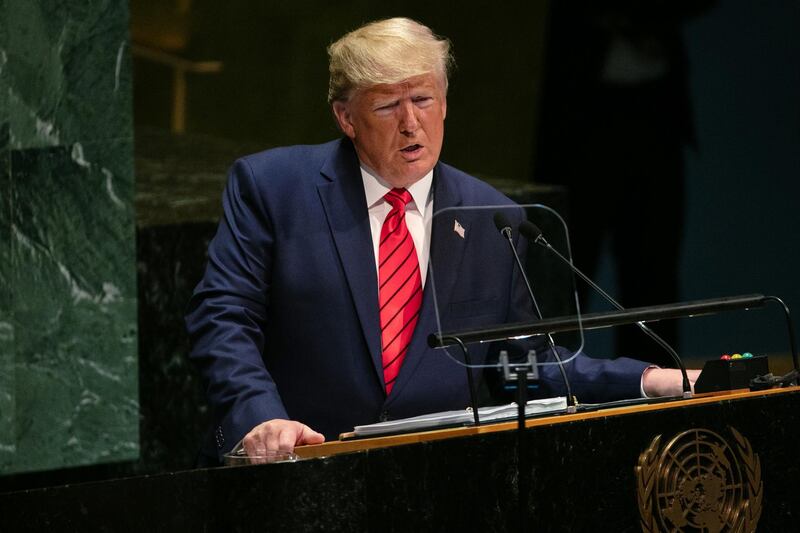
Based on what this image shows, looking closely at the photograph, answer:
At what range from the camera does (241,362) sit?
290 cm

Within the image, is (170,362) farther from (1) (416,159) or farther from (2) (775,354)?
(2) (775,354)

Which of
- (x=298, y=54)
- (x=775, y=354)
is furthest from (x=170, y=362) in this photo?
(x=775, y=354)

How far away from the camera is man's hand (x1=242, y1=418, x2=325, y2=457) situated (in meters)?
2.50

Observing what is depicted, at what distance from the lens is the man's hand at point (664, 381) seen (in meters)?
2.87

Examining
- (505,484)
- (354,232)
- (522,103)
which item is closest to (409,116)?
(354,232)

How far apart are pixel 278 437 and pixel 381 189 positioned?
886 mm

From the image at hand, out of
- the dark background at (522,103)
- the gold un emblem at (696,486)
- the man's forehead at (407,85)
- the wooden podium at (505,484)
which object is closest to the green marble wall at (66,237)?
the dark background at (522,103)

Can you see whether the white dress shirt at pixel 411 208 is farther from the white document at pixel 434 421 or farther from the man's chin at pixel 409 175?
the white document at pixel 434 421

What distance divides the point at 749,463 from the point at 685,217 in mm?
4563

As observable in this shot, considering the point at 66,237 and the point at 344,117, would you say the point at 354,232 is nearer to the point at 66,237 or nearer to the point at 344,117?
the point at 344,117

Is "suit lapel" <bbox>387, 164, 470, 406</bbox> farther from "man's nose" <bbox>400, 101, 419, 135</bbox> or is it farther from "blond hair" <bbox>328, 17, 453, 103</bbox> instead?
"blond hair" <bbox>328, 17, 453, 103</bbox>

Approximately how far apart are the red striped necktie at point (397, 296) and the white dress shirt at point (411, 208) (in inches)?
0.9

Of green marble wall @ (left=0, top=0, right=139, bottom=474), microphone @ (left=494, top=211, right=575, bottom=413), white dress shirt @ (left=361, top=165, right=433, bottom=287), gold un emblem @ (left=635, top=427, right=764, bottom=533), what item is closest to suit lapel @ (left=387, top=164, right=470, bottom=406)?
white dress shirt @ (left=361, top=165, right=433, bottom=287)

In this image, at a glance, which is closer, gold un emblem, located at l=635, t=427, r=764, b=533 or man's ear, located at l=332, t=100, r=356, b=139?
gold un emblem, located at l=635, t=427, r=764, b=533
